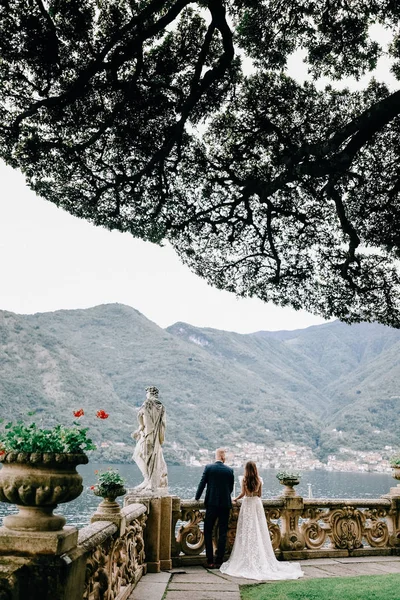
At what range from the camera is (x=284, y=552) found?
28.5 ft

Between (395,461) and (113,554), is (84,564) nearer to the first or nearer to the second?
(113,554)

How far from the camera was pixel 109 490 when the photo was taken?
241 inches

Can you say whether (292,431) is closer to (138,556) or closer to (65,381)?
(65,381)

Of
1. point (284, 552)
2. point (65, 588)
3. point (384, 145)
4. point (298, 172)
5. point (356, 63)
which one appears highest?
point (356, 63)

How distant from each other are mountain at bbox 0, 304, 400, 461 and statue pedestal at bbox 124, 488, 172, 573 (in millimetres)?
63584

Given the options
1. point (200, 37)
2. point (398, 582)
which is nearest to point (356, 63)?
point (200, 37)

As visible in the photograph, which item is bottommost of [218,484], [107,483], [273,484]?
[273,484]

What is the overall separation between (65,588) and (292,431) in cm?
12096

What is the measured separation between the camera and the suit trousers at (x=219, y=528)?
7.87 m

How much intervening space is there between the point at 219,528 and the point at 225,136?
5.58m

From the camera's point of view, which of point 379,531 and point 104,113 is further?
point 379,531

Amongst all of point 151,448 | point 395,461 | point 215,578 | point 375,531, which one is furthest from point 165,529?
point 395,461

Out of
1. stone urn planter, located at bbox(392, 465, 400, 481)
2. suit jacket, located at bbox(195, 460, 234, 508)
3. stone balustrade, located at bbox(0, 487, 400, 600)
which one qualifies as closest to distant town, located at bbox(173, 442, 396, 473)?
stone urn planter, located at bbox(392, 465, 400, 481)

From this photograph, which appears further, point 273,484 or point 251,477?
point 273,484
